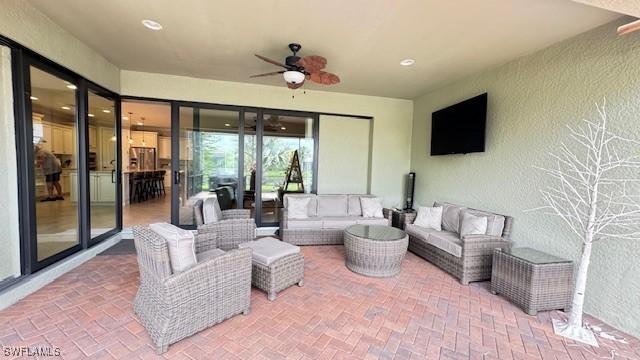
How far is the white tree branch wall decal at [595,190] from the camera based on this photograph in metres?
2.34

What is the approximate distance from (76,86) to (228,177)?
98.9 inches

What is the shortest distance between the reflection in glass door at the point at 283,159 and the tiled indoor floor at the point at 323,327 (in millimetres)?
2642

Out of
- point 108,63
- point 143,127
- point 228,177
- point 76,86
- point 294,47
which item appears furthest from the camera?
point 143,127

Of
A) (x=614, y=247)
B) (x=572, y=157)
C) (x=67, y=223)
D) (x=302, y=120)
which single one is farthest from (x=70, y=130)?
(x=614, y=247)

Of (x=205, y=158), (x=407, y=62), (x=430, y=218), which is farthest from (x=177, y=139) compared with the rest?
(x=430, y=218)

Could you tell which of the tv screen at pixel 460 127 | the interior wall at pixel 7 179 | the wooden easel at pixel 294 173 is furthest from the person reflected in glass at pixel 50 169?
the tv screen at pixel 460 127

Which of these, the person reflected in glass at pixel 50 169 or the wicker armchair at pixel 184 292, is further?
the person reflected in glass at pixel 50 169

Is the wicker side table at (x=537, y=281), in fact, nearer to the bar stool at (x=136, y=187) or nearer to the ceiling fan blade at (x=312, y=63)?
the ceiling fan blade at (x=312, y=63)

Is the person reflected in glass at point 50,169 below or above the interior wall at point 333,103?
below

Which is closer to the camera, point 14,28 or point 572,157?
point 14,28

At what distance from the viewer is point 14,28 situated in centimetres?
246

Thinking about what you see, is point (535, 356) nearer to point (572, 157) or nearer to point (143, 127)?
point (572, 157)

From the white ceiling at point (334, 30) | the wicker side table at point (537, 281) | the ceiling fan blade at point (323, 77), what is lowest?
the wicker side table at point (537, 281)

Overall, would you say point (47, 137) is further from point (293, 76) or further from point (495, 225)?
point (495, 225)
